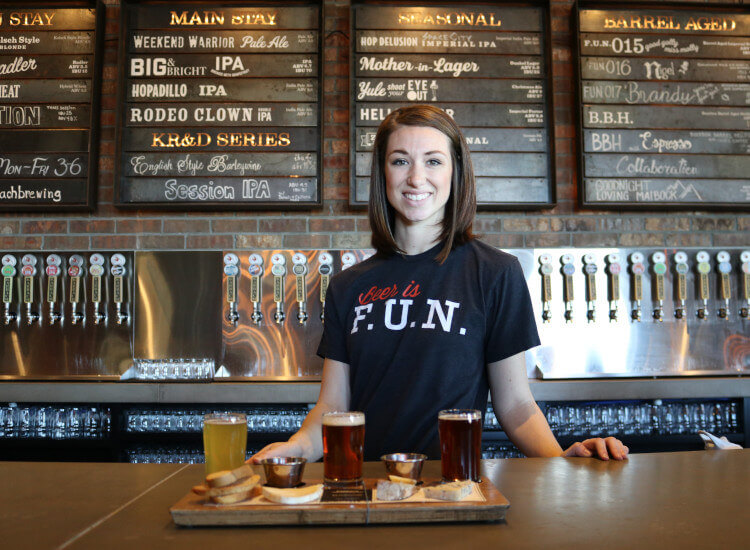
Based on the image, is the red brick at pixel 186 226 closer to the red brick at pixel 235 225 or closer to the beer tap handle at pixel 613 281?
the red brick at pixel 235 225

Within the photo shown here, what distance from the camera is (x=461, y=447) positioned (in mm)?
991

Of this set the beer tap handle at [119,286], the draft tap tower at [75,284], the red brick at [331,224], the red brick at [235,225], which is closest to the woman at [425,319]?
the red brick at [331,224]

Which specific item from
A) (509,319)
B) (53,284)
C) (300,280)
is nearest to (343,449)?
(509,319)

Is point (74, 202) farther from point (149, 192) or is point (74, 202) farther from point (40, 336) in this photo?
point (40, 336)

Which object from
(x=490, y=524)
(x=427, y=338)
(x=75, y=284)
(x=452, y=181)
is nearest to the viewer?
(x=490, y=524)

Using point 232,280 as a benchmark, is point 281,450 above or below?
below

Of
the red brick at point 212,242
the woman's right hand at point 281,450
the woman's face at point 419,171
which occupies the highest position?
the red brick at point 212,242

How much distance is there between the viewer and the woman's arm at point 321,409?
53.5 inches

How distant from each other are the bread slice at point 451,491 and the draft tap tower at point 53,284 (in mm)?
2818

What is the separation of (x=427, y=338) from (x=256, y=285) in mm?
1890

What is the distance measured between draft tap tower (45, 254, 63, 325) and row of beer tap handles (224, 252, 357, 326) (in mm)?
822

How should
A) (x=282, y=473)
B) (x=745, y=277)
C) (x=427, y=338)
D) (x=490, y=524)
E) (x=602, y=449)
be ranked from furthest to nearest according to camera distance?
1. (x=745, y=277)
2. (x=427, y=338)
3. (x=602, y=449)
4. (x=282, y=473)
5. (x=490, y=524)

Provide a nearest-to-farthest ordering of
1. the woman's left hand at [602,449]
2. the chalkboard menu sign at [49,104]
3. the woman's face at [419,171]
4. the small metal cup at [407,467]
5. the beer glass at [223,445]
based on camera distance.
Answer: the small metal cup at [407,467], the beer glass at [223,445], the woman's left hand at [602,449], the woman's face at [419,171], the chalkboard menu sign at [49,104]

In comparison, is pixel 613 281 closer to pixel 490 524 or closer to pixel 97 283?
pixel 97 283
